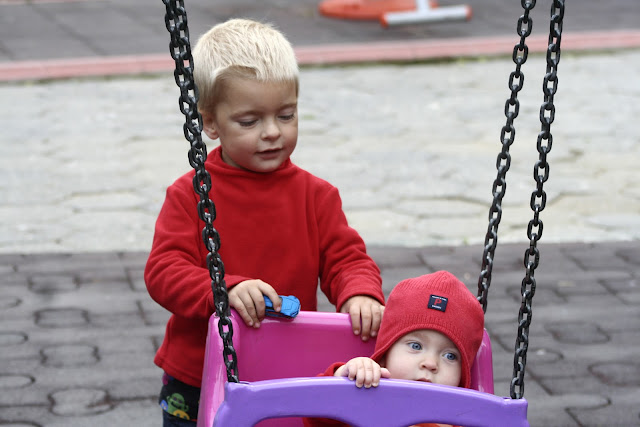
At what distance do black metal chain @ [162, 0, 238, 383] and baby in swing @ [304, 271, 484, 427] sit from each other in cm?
32

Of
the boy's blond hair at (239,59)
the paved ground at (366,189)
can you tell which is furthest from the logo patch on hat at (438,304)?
the paved ground at (366,189)

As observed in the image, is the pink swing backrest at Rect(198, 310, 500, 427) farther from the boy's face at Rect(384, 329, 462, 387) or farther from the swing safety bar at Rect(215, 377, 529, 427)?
the swing safety bar at Rect(215, 377, 529, 427)

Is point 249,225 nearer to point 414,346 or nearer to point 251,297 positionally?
point 251,297

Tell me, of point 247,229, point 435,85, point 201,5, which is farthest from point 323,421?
point 201,5

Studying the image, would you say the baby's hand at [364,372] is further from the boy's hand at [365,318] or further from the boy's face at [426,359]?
the boy's hand at [365,318]

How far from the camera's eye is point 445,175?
5191mm

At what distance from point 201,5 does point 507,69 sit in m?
3.40

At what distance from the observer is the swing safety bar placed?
5.72 feet

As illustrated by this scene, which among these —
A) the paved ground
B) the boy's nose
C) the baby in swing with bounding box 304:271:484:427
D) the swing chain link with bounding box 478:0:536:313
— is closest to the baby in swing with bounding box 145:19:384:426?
the boy's nose

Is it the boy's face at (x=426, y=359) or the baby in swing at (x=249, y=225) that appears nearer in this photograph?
the boy's face at (x=426, y=359)

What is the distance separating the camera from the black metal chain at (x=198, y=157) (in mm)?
1728

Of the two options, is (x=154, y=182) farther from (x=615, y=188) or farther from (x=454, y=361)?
(x=454, y=361)

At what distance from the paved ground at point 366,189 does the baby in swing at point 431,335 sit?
90 centimetres

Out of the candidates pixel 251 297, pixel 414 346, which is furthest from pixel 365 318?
pixel 251 297
